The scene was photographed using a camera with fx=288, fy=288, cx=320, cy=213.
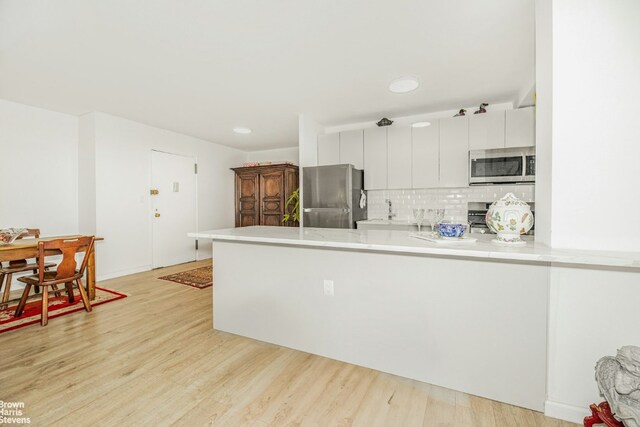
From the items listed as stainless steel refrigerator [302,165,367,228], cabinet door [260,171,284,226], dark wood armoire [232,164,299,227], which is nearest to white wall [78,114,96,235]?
dark wood armoire [232,164,299,227]

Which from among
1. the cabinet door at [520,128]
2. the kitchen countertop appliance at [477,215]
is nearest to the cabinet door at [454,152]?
the kitchen countertop appliance at [477,215]

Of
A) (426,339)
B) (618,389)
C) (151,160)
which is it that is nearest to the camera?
(618,389)

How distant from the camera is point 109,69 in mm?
2689

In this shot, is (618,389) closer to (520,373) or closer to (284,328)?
(520,373)

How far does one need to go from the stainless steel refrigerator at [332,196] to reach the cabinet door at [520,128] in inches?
74.1

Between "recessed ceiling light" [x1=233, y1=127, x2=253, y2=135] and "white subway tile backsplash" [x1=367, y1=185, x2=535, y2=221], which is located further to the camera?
"recessed ceiling light" [x1=233, y1=127, x2=253, y2=135]

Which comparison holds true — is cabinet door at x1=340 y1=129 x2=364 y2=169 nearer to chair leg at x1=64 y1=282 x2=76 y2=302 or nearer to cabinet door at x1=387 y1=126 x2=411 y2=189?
cabinet door at x1=387 y1=126 x2=411 y2=189

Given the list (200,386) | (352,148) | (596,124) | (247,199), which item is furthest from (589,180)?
(247,199)

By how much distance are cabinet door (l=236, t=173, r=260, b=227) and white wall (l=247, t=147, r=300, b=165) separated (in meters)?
0.76

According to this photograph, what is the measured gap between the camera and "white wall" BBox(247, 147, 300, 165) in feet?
20.5

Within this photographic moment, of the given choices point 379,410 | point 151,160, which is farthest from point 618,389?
point 151,160

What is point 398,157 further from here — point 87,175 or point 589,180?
point 87,175

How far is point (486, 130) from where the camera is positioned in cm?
350

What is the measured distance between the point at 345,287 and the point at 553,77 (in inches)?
63.6
